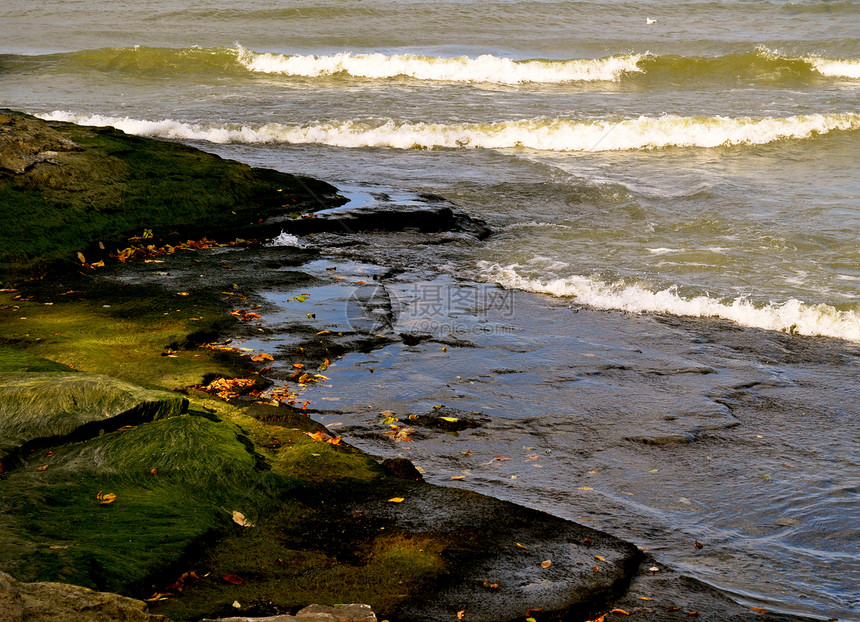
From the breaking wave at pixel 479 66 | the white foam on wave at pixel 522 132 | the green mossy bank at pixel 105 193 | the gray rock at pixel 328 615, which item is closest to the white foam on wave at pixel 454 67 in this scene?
the breaking wave at pixel 479 66

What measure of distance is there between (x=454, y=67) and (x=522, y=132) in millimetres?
8270

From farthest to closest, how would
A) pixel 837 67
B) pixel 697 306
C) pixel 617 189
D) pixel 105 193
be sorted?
pixel 837 67 → pixel 617 189 → pixel 105 193 → pixel 697 306

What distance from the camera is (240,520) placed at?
3.73 metres

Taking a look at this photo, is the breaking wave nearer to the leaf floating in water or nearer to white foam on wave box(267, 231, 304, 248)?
white foam on wave box(267, 231, 304, 248)

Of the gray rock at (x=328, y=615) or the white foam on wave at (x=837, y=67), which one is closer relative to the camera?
the gray rock at (x=328, y=615)

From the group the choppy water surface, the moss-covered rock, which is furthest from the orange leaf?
the choppy water surface

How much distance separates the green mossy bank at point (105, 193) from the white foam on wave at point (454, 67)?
14.8m

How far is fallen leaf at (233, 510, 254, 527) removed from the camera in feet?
12.2

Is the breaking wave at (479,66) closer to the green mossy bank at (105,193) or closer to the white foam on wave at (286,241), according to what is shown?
the green mossy bank at (105,193)

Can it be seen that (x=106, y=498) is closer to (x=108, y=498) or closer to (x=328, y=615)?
(x=108, y=498)

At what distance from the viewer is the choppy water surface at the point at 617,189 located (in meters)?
4.64

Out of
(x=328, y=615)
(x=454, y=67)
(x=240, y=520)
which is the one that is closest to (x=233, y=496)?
(x=240, y=520)

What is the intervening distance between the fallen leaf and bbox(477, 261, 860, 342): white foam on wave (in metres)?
5.02
